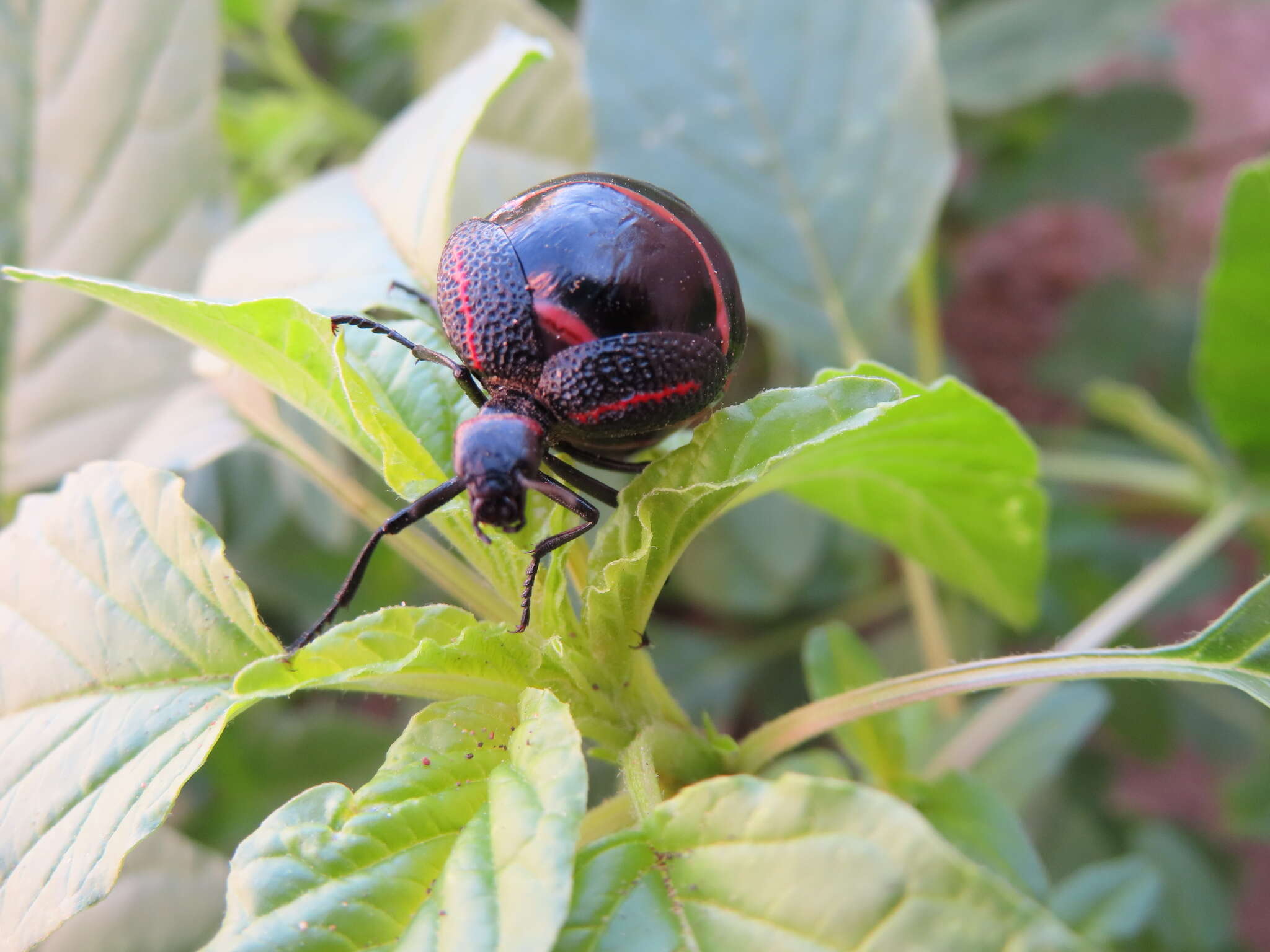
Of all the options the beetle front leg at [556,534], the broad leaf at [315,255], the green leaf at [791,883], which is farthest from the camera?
the broad leaf at [315,255]

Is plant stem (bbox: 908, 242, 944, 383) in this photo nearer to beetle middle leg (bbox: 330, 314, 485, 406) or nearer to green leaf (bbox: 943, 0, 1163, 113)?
green leaf (bbox: 943, 0, 1163, 113)

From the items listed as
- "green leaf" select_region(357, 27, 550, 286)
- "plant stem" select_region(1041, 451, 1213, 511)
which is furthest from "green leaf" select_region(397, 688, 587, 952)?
"plant stem" select_region(1041, 451, 1213, 511)

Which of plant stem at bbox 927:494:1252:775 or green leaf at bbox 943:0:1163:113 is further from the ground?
green leaf at bbox 943:0:1163:113

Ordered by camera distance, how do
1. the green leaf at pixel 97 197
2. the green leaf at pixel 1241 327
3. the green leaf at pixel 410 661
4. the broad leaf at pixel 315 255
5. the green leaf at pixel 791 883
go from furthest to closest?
the green leaf at pixel 97 197 < the green leaf at pixel 1241 327 < the broad leaf at pixel 315 255 < the green leaf at pixel 410 661 < the green leaf at pixel 791 883

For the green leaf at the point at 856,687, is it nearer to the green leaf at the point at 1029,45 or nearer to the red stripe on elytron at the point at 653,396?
the red stripe on elytron at the point at 653,396

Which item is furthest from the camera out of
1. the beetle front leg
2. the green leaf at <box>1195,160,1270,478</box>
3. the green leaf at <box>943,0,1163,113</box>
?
the green leaf at <box>943,0,1163,113</box>

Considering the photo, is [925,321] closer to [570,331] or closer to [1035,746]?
[1035,746]

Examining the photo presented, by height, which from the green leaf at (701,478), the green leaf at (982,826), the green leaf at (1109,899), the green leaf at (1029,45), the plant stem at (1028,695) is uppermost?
the green leaf at (1029,45)

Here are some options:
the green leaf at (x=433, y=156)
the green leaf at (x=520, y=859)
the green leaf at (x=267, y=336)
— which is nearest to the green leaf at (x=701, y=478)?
the green leaf at (x=520, y=859)
